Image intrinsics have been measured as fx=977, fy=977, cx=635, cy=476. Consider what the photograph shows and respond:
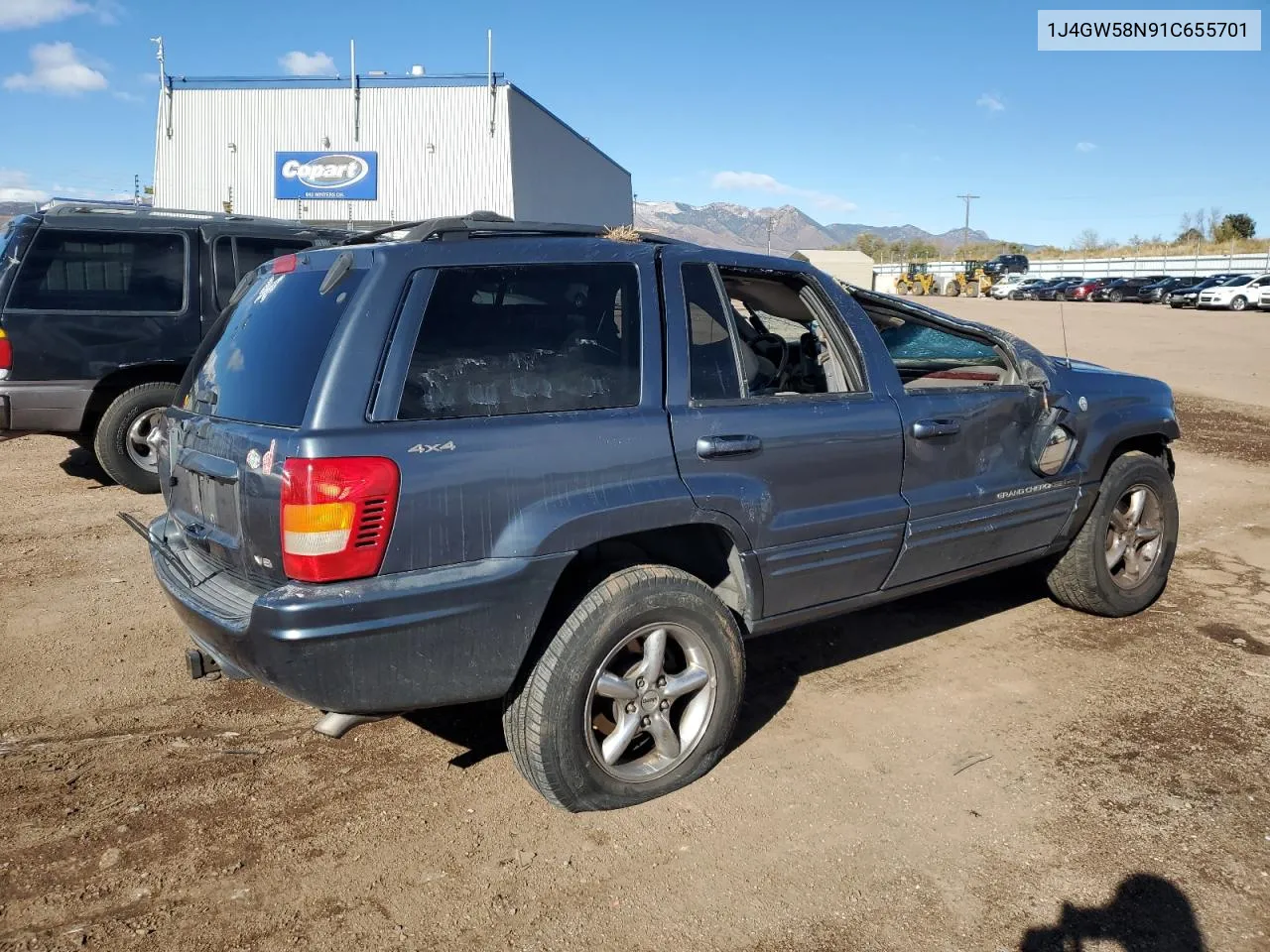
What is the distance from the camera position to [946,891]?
9.01 ft

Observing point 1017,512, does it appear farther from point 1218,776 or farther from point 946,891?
point 946,891

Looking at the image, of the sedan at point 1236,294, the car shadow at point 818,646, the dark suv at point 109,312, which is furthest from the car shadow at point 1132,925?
the sedan at point 1236,294

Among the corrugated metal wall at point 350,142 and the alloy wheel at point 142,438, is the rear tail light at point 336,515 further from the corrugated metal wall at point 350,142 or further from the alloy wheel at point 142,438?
the corrugated metal wall at point 350,142

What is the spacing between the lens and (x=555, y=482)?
2861 mm

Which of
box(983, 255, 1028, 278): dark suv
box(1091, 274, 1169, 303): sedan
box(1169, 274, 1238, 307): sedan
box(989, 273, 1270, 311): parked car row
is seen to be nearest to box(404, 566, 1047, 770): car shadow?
box(989, 273, 1270, 311): parked car row

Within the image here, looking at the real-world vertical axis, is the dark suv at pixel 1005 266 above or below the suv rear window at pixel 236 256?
above

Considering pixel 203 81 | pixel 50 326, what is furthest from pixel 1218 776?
pixel 203 81

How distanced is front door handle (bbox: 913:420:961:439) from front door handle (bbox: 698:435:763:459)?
31.8 inches

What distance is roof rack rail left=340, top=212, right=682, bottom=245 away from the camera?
304cm

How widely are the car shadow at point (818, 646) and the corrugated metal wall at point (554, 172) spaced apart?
81.9 ft

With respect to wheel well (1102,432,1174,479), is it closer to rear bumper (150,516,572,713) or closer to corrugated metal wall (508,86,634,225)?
rear bumper (150,516,572,713)

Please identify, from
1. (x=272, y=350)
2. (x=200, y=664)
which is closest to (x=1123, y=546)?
(x=272, y=350)

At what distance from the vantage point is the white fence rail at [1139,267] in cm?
5197

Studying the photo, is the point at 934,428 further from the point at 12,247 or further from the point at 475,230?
the point at 12,247
